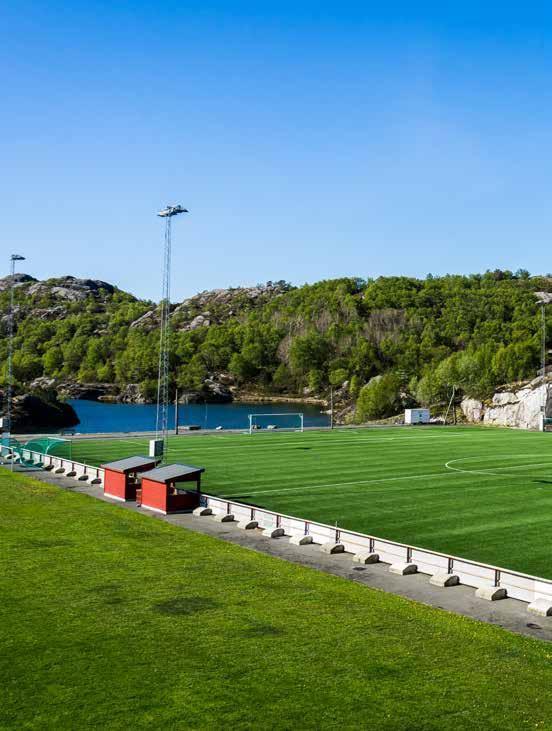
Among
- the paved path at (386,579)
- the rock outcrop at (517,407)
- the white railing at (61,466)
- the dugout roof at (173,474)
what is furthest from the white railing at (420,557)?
the rock outcrop at (517,407)

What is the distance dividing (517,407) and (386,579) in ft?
303

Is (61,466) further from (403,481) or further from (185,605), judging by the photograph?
(185,605)

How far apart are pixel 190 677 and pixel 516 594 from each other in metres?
10.6

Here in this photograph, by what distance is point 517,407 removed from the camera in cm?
11125

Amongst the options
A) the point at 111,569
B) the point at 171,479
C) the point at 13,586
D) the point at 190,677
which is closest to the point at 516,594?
the point at 190,677

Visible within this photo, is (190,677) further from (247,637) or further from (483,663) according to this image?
(483,663)

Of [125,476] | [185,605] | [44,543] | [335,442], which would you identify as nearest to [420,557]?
[185,605]

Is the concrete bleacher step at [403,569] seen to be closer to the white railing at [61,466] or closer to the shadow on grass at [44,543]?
the shadow on grass at [44,543]

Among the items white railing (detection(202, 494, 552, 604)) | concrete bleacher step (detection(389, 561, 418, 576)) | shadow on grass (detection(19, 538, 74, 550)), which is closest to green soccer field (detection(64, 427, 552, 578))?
white railing (detection(202, 494, 552, 604))

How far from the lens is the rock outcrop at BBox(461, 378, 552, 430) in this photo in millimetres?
106188

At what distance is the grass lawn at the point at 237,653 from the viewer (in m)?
14.4

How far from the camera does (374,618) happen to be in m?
20.1

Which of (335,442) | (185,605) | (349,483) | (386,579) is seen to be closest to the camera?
(185,605)

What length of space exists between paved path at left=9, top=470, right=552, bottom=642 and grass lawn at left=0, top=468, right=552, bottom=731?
735 millimetres
